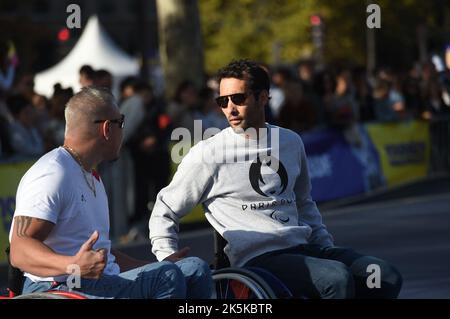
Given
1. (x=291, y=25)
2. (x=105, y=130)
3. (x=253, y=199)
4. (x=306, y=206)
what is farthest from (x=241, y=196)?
(x=291, y=25)

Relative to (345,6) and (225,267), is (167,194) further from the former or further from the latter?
(345,6)

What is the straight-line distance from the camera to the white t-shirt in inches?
A: 230

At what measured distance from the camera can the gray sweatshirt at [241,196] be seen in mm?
6828

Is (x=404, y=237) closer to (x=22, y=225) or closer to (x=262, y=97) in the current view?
(x=262, y=97)

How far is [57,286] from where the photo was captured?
5945 millimetres

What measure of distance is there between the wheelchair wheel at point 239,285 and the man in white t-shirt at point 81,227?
21 cm

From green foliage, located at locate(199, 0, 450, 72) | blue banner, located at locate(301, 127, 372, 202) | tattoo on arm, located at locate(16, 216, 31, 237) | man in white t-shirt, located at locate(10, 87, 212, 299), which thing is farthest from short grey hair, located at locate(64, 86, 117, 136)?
green foliage, located at locate(199, 0, 450, 72)

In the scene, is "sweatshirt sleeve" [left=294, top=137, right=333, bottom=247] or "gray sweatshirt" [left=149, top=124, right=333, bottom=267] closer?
"gray sweatshirt" [left=149, top=124, right=333, bottom=267]

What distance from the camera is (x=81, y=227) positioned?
6031 millimetres

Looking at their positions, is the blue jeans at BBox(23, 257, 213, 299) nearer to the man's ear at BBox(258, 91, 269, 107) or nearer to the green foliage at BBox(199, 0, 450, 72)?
the man's ear at BBox(258, 91, 269, 107)

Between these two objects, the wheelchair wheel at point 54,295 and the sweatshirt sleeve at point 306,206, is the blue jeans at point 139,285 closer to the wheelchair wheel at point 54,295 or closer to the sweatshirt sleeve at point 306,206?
the wheelchair wheel at point 54,295

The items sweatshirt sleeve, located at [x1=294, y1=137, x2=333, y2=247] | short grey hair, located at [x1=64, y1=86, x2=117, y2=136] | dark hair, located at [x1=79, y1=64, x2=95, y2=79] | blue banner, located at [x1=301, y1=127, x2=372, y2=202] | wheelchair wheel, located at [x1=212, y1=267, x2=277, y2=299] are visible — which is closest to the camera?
short grey hair, located at [x1=64, y1=86, x2=117, y2=136]

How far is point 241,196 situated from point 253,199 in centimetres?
A: 6

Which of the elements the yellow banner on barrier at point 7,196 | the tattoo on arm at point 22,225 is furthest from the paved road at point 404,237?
the tattoo on arm at point 22,225
